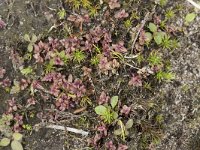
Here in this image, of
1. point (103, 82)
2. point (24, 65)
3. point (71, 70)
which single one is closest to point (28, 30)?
point (24, 65)

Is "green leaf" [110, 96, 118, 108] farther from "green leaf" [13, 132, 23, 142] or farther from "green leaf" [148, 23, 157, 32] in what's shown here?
"green leaf" [13, 132, 23, 142]

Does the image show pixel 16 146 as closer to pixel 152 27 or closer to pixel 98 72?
pixel 98 72

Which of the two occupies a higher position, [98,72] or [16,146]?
[98,72]

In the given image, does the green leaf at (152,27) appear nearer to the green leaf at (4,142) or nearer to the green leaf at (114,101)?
the green leaf at (114,101)

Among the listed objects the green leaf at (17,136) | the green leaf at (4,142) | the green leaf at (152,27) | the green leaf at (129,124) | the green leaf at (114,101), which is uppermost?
the green leaf at (152,27)

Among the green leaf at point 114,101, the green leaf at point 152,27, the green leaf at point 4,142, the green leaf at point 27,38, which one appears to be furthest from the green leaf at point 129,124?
the green leaf at point 27,38

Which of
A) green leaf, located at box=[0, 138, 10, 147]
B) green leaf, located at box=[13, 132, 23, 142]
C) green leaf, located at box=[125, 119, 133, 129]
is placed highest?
green leaf, located at box=[125, 119, 133, 129]

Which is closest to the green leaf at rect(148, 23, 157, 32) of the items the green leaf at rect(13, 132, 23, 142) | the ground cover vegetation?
the ground cover vegetation

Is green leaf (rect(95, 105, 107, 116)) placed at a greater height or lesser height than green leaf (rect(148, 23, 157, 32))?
lesser

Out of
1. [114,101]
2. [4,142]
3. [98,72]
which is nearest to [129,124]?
[114,101]

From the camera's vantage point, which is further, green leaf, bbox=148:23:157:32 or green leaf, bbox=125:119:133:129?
green leaf, bbox=148:23:157:32

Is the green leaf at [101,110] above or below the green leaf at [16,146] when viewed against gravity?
above

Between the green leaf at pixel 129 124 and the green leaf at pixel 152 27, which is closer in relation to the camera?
the green leaf at pixel 129 124
